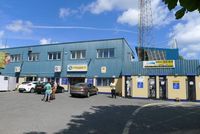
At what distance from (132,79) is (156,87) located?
10.1 ft

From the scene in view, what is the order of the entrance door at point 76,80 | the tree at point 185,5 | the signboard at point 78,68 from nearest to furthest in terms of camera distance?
the tree at point 185,5 < the signboard at point 78,68 < the entrance door at point 76,80

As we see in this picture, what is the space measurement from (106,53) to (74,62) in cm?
523

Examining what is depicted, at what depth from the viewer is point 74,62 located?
122 feet

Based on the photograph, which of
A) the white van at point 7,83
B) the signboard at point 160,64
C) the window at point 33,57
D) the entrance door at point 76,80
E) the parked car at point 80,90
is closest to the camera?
the parked car at point 80,90

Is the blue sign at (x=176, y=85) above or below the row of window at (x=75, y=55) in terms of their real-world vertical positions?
below

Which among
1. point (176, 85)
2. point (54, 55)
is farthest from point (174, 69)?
Result: point (54, 55)

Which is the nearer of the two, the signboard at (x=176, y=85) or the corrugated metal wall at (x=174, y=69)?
the corrugated metal wall at (x=174, y=69)

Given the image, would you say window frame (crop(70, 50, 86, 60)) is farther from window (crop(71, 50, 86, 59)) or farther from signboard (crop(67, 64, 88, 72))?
signboard (crop(67, 64, 88, 72))

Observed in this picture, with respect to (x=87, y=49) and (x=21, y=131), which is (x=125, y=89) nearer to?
(x=87, y=49)

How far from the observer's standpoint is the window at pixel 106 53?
34.8m

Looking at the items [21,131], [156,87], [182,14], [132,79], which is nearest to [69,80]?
[132,79]

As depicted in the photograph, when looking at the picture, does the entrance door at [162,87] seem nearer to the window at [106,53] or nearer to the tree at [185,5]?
the window at [106,53]

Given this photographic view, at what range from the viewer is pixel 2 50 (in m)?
45.3

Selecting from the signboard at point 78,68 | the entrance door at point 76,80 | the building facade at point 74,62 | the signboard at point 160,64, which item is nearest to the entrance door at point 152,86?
the signboard at point 160,64
